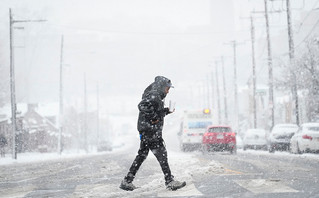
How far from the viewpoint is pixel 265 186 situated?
6.89m

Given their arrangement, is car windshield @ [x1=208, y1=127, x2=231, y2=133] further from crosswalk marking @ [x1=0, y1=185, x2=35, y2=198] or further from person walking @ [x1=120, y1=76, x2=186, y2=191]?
person walking @ [x1=120, y1=76, x2=186, y2=191]

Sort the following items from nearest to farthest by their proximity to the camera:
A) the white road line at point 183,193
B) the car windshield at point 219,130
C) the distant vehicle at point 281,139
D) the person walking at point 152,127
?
1. the white road line at point 183,193
2. the person walking at point 152,127
3. the car windshield at point 219,130
4. the distant vehicle at point 281,139

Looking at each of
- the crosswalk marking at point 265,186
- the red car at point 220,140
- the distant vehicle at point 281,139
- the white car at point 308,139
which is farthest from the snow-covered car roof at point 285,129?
the crosswalk marking at point 265,186

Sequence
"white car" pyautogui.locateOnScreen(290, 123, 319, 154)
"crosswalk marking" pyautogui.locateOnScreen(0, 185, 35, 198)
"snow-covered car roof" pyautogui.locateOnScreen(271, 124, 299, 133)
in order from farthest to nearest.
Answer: "snow-covered car roof" pyautogui.locateOnScreen(271, 124, 299, 133) → "white car" pyautogui.locateOnScreen(290, 123, 319, 154) → "crosswalk marking" pyautogui.locateOnScreen(0, 185, 35, 198)

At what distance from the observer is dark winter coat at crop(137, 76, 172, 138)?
687 centimetres

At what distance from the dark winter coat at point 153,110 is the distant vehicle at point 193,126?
84.7 ft

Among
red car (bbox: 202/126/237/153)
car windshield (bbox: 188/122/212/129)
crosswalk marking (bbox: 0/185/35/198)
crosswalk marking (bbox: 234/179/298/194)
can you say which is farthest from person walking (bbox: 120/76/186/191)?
car windshield (bbox: 188/122/212/129)

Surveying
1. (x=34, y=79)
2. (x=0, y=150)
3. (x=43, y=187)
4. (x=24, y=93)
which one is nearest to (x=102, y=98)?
(x=34, y=79)

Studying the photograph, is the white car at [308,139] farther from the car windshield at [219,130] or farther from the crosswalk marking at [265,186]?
the crosswalk marking at [265,186]

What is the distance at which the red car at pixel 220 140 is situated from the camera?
24.7 metres

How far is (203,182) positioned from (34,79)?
8713 cm

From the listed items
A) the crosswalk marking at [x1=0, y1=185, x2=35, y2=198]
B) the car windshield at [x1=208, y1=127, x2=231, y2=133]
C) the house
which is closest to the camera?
the crosswalk marking at [x1=0, y1=185, x2=35, y2=198]

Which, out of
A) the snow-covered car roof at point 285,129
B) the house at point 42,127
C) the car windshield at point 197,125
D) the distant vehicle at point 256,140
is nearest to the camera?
the snow-covered car roof at point 285,129

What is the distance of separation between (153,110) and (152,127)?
0.27m
